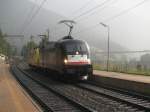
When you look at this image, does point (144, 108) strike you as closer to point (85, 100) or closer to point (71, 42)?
point (85, 100)

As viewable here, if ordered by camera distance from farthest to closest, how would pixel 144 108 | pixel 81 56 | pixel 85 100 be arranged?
pixel 81 56
pixel 85 100
pixel 144 108

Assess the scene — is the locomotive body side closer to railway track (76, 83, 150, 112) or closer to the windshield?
the windshield

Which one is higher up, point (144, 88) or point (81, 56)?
point (81, 56)

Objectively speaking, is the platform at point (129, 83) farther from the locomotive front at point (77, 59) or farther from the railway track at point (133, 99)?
the locomotive front at point (77, 59)

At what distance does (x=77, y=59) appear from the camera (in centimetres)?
2555

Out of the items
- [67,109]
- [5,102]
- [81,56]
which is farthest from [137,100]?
[81,56]

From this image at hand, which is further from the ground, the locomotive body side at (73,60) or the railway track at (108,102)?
the locomotive body side at (73,60)

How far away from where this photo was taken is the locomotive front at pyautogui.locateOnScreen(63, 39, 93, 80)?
25172 mm

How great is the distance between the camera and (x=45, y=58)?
3347 centimetres

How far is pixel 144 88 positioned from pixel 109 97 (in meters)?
2.43

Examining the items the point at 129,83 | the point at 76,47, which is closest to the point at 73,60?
the point at 76,47

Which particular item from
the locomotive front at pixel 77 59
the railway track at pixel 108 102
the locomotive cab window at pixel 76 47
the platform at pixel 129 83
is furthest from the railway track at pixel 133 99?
the locomotive cab window at pixel 76 47

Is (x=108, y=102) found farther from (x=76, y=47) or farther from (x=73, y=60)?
(x=76, y=47)

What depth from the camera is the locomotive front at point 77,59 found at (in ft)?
82.6
